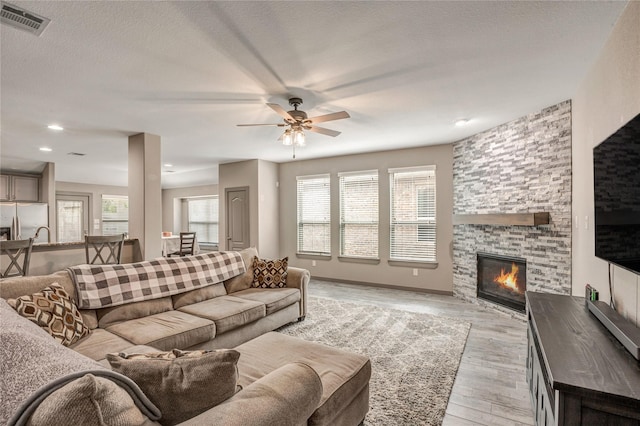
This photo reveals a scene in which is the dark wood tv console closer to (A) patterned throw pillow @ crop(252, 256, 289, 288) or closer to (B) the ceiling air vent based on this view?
(A) patterned throw pillow @ crop(252, 256, 289, 288)

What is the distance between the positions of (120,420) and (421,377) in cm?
238

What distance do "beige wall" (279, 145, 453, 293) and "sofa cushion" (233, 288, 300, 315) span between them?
8.25 ft

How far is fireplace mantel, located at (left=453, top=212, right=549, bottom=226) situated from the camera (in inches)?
138

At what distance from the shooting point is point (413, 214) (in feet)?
18.4

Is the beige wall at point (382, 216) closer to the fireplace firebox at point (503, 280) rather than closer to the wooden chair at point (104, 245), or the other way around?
the fireplace firebox at point (503, 280)

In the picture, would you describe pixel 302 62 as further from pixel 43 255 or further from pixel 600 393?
pixel 43 255

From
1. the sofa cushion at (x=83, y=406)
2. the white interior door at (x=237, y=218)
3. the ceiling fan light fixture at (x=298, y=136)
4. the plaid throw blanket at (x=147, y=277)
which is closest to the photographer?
the sofa cushion at (x=83, y=406)

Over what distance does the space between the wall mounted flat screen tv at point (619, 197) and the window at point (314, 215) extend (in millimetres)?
4804

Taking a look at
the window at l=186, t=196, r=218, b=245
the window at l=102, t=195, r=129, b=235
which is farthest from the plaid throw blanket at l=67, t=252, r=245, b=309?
the window at l=102, t=195, r=129, b=235

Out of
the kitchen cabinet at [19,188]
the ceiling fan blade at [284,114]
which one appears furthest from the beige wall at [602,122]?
the kitchen cabinet at [19,188]

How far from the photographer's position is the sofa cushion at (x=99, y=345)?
6.69 ft

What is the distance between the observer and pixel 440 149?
209 inches

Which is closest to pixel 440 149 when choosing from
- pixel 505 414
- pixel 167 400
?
pixel 505 414

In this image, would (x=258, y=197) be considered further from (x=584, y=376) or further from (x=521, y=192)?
(x=584, y=376)
